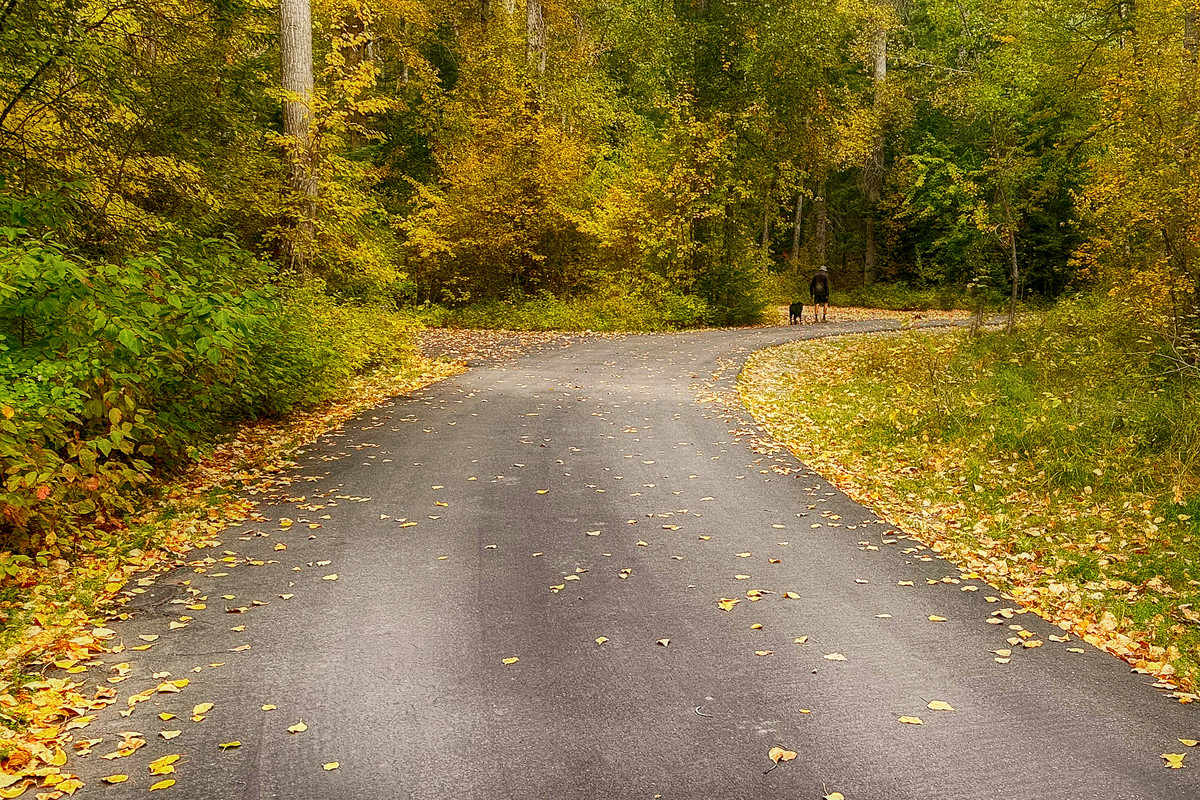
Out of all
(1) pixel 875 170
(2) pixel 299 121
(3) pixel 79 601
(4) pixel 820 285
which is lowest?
(3) pixel 79 601

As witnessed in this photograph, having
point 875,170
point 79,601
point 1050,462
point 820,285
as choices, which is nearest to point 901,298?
point 875,170

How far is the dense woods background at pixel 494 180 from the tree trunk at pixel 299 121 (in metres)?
0.05

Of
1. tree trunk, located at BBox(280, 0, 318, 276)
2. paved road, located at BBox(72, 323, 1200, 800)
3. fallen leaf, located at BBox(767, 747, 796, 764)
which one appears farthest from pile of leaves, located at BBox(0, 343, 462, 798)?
tree trunk, located at BBox(280, 0, 318, 276)

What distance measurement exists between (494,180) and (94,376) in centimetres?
1966

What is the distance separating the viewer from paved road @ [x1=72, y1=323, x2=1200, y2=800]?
374 centimetres

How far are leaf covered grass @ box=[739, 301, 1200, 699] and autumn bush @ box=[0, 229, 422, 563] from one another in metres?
6.64

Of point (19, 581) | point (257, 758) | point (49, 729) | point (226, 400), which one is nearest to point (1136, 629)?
point (257, 758)

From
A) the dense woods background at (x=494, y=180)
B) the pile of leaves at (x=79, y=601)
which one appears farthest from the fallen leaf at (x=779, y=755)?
the dense woods background at (x=494, y=180)

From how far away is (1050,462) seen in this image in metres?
Result: 8.72

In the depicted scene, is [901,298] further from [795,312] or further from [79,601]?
[79,601]

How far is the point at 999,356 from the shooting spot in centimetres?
1527

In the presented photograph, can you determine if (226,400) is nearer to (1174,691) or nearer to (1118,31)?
(1174,691)

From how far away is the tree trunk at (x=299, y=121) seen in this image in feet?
43.1

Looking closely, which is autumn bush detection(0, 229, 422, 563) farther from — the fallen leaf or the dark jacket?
the dark jacket
